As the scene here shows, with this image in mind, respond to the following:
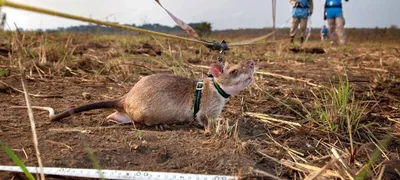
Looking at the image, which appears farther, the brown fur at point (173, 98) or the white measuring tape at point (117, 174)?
the brown fur at point (173, 98)

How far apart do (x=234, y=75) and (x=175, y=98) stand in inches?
17.7

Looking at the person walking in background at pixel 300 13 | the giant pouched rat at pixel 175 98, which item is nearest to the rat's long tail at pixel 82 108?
the giant pouched rat at pixel 175 98

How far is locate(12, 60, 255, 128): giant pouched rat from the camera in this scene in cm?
264

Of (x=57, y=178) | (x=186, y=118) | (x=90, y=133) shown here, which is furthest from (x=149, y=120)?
(x=57, y=178)

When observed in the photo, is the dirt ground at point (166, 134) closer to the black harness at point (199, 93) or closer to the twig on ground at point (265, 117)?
the twig on ground at point (265, 117)

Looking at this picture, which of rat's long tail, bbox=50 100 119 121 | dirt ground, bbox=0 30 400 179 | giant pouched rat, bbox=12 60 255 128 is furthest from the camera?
giant pouched rat, bbox=12 60 255 128

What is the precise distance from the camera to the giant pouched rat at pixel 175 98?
2641mm

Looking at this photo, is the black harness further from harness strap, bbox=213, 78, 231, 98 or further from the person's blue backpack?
→ the person's blue backpack

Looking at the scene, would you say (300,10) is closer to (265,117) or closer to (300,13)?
(300,13)

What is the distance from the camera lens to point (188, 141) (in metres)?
2.20

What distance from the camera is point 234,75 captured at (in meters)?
2.76

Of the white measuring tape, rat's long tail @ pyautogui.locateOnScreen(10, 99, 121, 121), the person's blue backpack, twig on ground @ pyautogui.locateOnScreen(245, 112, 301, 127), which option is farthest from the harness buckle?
the person's blue backpack

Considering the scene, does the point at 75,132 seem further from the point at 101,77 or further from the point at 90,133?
the point at 101,77

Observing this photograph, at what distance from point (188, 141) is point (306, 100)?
5.49 feet
